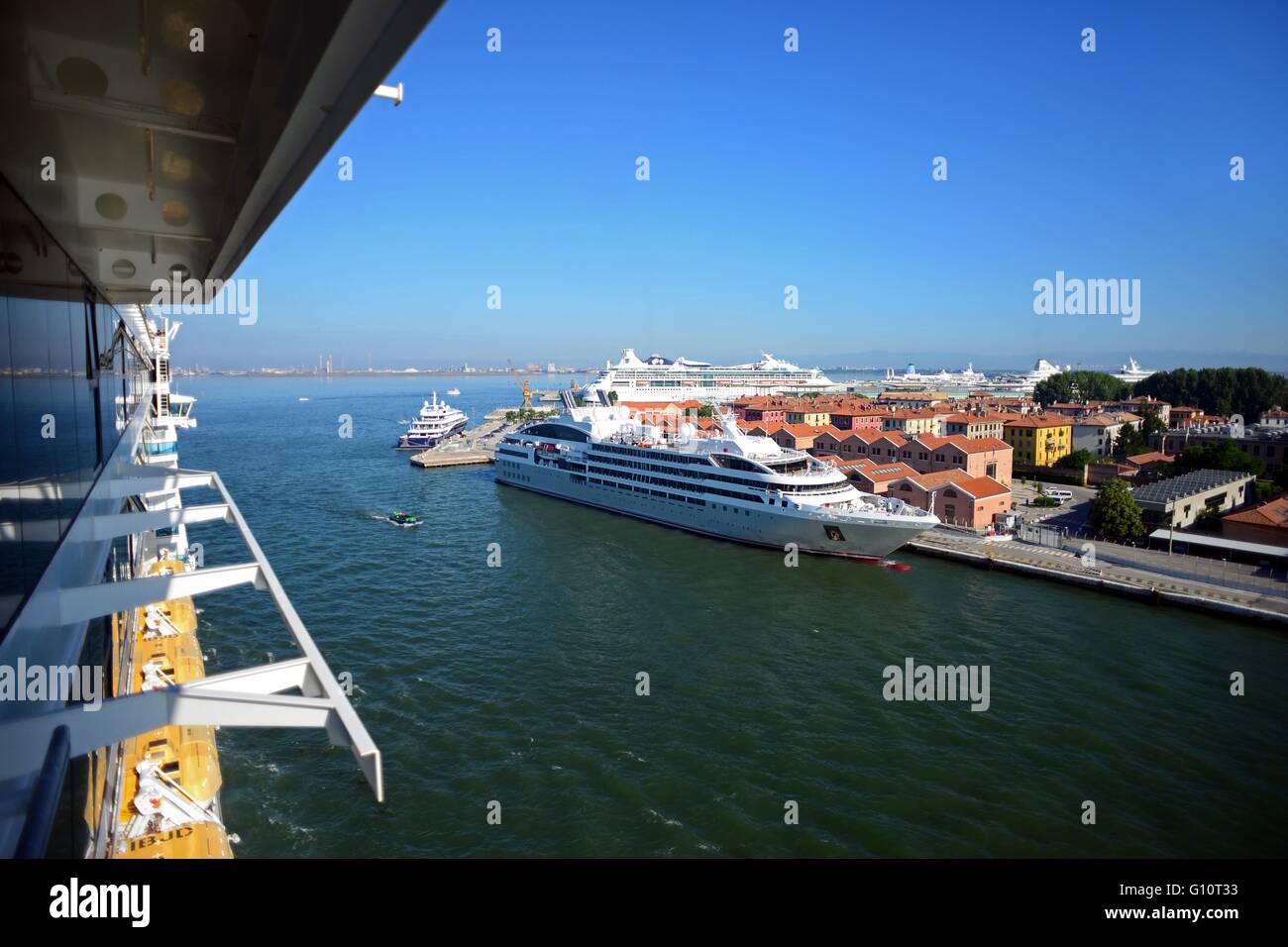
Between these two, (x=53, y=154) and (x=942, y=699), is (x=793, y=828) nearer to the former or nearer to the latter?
(x=942, y=699)

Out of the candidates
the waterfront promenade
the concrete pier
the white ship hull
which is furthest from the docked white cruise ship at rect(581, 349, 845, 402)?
the waterfront promenade

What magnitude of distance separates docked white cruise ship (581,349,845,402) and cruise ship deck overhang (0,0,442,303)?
4135 centimetres

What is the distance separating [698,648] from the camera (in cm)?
1065

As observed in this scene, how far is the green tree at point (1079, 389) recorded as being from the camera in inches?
1908

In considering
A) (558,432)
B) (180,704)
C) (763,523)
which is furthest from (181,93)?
(558,432)

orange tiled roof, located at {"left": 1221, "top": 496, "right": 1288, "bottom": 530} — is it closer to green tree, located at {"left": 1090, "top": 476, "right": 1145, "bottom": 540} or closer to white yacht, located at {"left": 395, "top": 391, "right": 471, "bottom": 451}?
green tree, located at {"left": 1090, "top": 476, "right": 1145, "bottom": 540}

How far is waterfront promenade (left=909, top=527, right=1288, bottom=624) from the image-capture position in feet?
40.9

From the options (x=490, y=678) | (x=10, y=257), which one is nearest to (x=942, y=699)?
(x=490, y=678)

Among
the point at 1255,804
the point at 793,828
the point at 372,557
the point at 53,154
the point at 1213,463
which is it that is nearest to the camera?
the point at 53,154

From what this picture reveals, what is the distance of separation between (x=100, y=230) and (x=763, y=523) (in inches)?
603

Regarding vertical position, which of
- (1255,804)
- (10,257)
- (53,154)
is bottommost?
(1255,804)

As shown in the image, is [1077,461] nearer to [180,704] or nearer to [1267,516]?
[1267,516]

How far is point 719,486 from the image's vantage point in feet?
60.1
